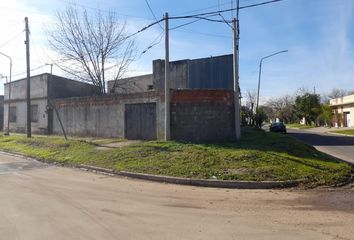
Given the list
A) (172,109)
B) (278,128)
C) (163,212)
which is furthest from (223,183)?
(278,128)

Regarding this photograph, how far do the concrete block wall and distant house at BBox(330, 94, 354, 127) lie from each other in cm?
4650

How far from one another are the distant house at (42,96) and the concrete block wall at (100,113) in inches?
134

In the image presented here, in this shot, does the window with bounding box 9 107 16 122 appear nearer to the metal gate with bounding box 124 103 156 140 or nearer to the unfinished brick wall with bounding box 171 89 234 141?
the metal gate with bounding box 124 103 156 140

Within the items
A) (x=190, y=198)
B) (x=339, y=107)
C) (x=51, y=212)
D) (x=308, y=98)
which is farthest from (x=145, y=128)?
(x=308, y=98)

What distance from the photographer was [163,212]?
7781mm

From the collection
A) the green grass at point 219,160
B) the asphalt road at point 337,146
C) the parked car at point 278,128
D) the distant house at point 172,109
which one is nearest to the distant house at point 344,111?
the parked car at point 278,128

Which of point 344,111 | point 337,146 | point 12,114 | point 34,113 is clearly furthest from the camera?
point 344,111

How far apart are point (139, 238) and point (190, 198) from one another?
11.5 feet

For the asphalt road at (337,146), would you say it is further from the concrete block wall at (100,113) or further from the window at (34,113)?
the window at (34,113)

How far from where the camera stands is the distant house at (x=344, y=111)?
199 feet

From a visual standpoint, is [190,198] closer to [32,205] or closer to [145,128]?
[32,205]

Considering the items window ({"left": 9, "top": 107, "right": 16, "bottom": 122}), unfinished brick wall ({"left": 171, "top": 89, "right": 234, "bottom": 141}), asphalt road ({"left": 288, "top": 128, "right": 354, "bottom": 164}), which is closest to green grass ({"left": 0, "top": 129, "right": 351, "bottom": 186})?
unfinished brick wall ({"left": 171, "top": 89, "right": 234, "bottom": 141})

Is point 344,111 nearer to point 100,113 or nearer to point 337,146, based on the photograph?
point 337,146

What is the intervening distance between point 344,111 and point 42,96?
163 feet
